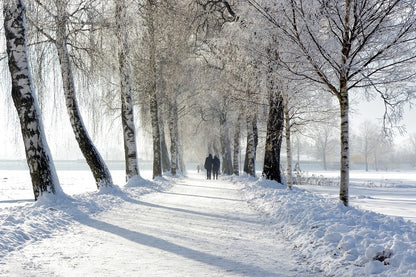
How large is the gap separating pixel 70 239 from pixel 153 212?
2849mm

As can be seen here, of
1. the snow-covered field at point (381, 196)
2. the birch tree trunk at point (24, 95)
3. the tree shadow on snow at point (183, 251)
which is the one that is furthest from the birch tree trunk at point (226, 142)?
the tree shadow on snow at point (183, 251)

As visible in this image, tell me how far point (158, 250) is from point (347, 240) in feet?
8.25

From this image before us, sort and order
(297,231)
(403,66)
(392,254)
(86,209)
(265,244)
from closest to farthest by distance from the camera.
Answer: (392,254), (265,244), (297,231), (403,66), (86,209)

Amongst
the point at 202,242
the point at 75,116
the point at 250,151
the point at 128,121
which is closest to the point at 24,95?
the point at 75,116

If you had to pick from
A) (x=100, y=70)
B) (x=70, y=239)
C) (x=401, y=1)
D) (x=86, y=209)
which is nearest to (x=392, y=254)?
(x=70, y=239)

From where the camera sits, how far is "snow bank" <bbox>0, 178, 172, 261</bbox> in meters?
5.46

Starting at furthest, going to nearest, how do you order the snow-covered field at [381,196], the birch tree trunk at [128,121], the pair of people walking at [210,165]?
the pair of people walking at [210,165] < the birch tree trunk at [128,121] < the snow-covered field at [381,196]

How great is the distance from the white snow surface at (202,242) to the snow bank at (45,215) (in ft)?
0.06

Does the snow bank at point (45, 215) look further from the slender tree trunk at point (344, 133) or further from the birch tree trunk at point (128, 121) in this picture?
the slender tree trunk at point (344, 133)

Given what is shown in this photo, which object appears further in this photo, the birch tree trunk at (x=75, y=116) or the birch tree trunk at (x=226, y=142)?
the birch tree trunk at (x=226, y=142)

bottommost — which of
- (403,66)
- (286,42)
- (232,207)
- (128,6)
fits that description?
(232,207)

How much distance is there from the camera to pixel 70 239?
5574mm

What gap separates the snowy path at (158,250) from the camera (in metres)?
4.09

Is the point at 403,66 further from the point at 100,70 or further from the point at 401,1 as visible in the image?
the point at 100,70
